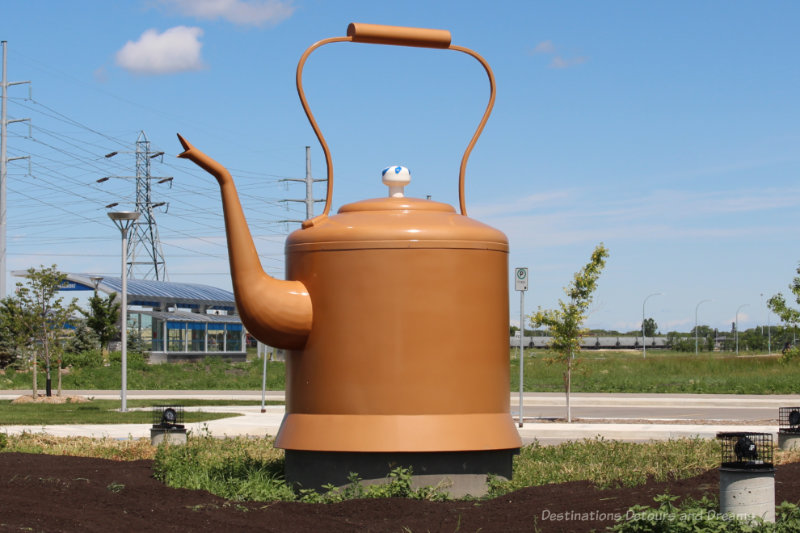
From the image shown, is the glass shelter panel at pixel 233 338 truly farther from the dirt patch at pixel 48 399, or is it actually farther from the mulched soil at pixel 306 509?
the mulched soil at pixel 306 509

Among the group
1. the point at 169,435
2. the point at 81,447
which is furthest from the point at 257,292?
the point at 81,447

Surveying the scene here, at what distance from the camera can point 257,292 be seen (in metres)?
8.14

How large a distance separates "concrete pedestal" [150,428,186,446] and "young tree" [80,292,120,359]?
1354 inches

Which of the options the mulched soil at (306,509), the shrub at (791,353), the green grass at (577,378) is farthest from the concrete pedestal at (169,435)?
the green grass at (577,378)

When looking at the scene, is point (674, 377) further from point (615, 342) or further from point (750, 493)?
point (615, 342)

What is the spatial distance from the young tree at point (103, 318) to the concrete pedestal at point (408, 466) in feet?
128

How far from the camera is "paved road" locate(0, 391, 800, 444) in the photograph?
16.6 m

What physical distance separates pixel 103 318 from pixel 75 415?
26467 millimetres

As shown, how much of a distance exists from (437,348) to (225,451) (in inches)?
155

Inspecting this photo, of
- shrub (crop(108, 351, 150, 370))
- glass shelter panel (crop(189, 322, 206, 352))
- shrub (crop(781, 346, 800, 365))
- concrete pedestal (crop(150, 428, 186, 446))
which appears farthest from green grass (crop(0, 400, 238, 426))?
glass shelter panel (crop(189, 322, 206, 352))

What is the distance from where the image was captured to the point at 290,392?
839 cm

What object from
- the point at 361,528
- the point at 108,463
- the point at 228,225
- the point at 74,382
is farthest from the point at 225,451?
the point at 74,382

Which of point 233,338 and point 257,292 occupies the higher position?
point 257,292

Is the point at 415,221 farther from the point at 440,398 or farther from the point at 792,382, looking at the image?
the point at 792,382
